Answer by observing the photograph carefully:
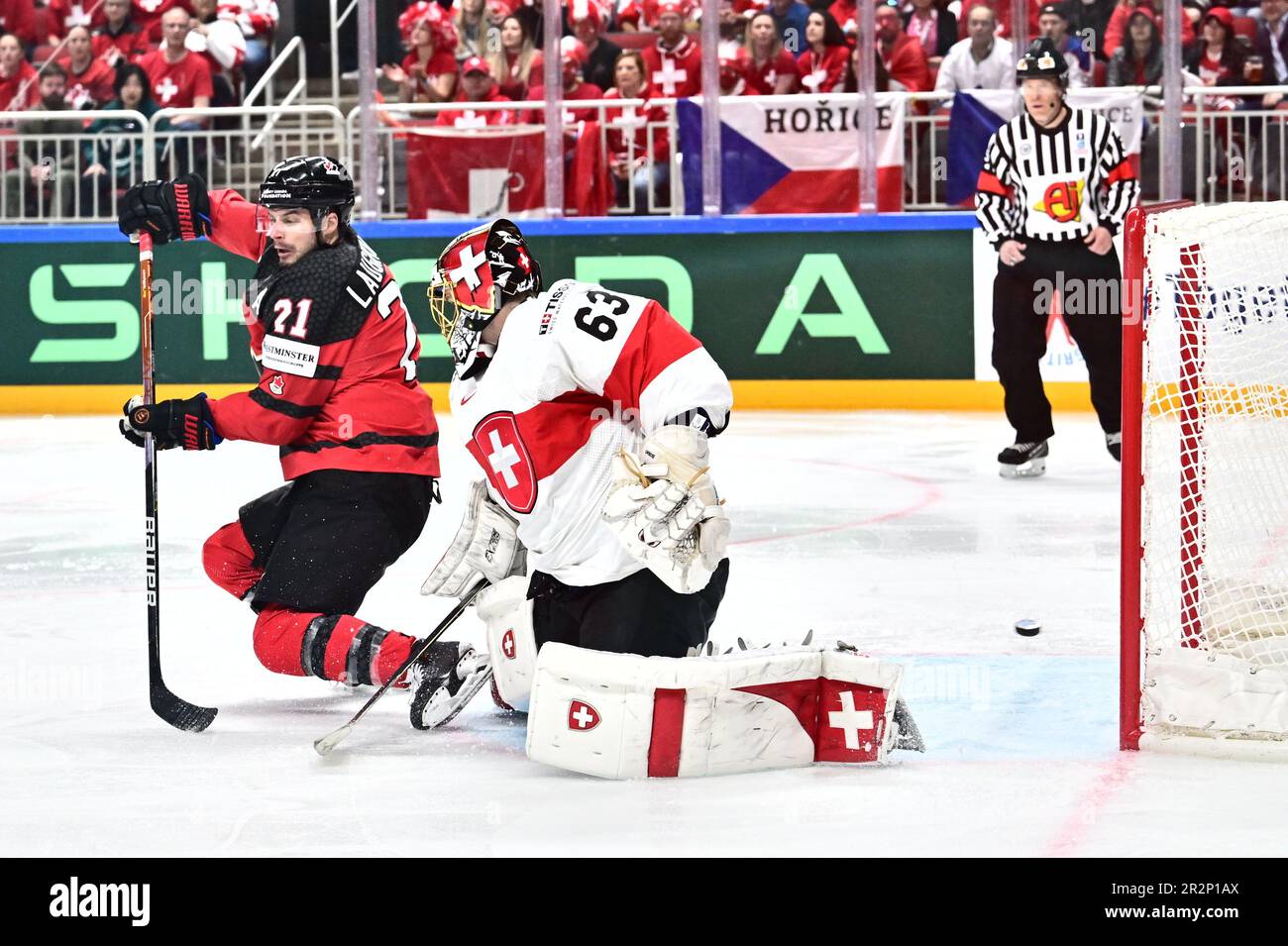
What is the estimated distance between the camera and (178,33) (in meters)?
10.1

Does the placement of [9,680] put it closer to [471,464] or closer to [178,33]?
[471,464]

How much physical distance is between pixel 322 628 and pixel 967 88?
19.9 feet

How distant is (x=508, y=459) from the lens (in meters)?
3.49

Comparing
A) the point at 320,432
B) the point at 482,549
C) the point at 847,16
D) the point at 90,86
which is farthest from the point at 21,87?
the point at 482,549

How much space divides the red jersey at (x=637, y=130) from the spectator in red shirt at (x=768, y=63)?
1.53 feet

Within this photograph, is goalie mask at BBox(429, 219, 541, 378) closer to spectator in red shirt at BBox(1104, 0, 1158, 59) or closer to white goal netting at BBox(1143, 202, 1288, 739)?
white goal netting at BBox(1143, 202, 1288, 739)

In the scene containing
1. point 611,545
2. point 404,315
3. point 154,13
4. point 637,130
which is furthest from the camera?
point 154,13

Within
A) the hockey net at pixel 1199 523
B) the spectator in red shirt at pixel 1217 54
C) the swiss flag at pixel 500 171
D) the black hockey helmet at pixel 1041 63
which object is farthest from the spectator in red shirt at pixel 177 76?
the hockey net at pixel 1199 523

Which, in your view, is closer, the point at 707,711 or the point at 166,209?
the point at 707,711

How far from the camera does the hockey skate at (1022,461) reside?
7.18 metres

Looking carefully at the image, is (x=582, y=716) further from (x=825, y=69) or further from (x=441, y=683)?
(x=825, y=69)

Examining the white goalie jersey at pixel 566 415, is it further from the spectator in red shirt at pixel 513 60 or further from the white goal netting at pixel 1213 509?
the spectator in red shirt at pixel 513 60

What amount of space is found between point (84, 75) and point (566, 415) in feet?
24.3
